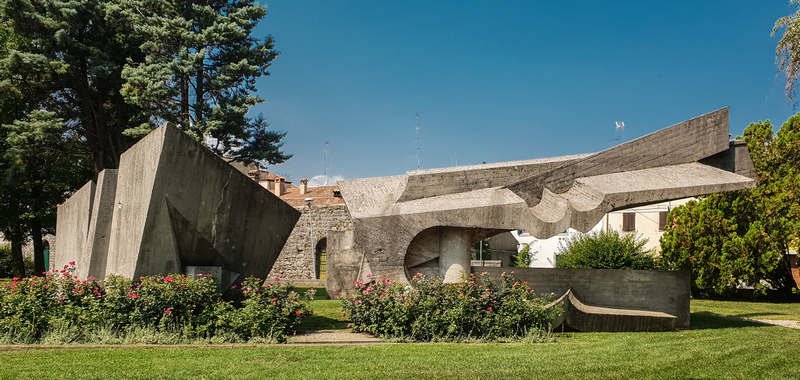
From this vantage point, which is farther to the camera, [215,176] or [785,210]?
[785,210]

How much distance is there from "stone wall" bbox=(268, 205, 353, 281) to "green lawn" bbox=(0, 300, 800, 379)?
21.1 meters

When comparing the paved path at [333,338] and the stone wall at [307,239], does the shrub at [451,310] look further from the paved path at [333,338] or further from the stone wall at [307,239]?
the stone wall at [307,239]

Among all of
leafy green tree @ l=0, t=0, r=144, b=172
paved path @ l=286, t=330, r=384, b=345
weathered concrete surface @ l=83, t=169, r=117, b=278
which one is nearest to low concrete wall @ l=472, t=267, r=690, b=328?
paved path @ l=286, t=330, r=384, b=345

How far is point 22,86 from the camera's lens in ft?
65.9

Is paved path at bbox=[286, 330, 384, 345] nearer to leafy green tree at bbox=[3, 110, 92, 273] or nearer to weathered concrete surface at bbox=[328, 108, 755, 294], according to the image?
weathered concrete surface at bbox=[328, 108, 755, 294]

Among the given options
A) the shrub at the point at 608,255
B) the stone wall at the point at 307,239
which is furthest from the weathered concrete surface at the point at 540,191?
the stone wall at the point at 307,239

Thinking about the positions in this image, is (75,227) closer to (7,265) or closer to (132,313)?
(132,313)

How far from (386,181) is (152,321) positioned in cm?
487

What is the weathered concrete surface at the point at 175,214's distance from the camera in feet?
29.6

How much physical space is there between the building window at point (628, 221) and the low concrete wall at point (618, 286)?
71.4ft

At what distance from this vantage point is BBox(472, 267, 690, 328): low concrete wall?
9.80 meters

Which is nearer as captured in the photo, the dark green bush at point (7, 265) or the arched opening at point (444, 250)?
the arched opening at point (444, 250)

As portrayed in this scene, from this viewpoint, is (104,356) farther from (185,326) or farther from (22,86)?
(22,86)

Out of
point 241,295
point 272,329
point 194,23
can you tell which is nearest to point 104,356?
point 272,329
